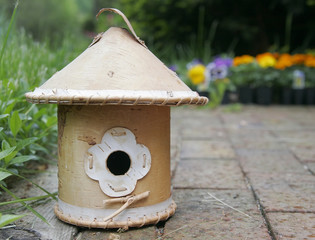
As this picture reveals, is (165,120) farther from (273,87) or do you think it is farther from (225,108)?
(273,87)

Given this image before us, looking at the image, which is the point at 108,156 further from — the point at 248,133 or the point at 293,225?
the point at 248,133

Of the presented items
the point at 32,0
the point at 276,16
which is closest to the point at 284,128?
the point at 276,16

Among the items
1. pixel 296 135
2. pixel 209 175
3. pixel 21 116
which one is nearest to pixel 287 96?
pixel 296 135

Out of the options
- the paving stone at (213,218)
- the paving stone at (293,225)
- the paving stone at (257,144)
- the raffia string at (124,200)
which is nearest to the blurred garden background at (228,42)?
the paving stone at (257,144)

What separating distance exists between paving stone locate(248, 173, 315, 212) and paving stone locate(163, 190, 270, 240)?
0.29 feet

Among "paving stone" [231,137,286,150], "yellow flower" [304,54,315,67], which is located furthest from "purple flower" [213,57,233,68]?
"paving stone" [231,137,286,150]

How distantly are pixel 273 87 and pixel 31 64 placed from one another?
453 centimetres

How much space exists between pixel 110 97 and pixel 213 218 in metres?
0.72

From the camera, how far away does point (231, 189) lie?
2203mm

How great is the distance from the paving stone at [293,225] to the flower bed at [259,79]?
419 centimetres

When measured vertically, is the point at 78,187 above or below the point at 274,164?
above

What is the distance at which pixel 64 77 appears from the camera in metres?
1.58

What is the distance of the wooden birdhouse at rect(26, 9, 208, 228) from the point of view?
5.04 ft

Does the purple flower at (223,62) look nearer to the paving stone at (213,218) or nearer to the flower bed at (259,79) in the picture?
the flower bed at (259,79)
